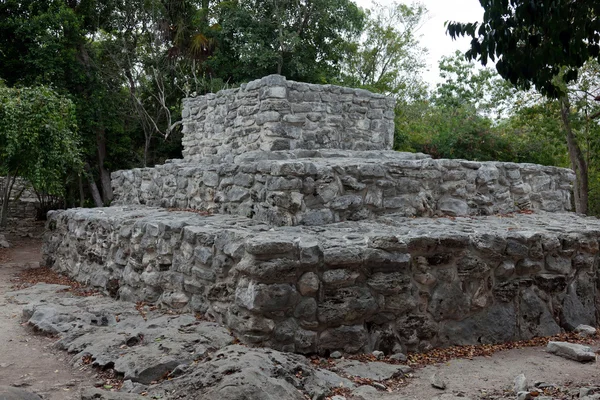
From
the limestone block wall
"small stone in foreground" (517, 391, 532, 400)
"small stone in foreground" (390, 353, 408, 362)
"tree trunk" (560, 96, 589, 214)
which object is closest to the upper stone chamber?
the limestone block wall

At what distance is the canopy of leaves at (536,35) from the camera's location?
2945 millimetres

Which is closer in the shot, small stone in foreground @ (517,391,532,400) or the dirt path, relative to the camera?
small stone in foreground @ (517,391,532,400)

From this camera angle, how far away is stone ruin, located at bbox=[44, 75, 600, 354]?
4.28 m

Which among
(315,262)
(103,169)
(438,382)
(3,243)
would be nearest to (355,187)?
(315,262)

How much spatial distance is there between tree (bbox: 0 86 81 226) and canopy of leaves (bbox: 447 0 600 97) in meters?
9.77

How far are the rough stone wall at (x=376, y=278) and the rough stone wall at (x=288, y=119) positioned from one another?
5.20ft

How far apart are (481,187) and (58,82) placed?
12358mm

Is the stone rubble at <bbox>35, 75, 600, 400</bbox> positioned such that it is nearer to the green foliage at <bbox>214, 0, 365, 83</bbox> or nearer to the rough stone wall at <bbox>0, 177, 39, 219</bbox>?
the green foliage at <bbox>214, 0, 365, 83</bbox>

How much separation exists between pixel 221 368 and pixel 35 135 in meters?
9.11

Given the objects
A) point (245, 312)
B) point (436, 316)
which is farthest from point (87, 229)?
Answer: point (436, 316)

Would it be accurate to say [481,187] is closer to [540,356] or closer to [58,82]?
[540,356]

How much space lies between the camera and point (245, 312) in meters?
4.25

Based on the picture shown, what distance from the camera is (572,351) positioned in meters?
4.46

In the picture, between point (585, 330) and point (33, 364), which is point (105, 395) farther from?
point (585, 330)
